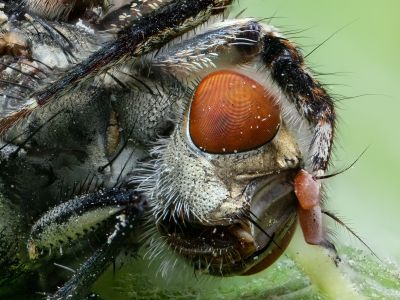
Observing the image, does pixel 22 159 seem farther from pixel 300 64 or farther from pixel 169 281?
pixel 300 64

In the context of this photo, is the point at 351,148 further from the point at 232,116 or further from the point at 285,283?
the point at 232,116

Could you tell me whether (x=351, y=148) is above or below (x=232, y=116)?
below

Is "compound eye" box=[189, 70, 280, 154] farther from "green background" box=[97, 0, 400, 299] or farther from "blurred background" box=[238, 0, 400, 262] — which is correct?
"blurred background" box=[238, 0, 400, 262]

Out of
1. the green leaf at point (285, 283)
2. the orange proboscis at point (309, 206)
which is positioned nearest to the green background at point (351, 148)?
the green leaf at point (285, 283)

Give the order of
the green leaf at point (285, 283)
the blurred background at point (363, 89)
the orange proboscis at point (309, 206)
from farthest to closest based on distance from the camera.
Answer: the blurred background at point (363, 89), the green leaf at point (285, 283), the orange proboscis at point (309, 206)

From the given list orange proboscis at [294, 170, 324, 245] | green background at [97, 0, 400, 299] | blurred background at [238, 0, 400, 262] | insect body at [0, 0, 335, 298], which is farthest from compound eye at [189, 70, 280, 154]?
blurred background at [238, 0, 400, 262]

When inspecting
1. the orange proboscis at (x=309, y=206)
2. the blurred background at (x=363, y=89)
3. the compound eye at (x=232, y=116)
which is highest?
the compound eye at (x=232, y=116)

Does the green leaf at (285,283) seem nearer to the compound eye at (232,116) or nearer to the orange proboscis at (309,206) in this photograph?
the orange proboscis at (309,206)

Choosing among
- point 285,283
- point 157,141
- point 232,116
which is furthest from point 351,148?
point 232,116

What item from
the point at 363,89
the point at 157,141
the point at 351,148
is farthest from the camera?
the point at 363,89
